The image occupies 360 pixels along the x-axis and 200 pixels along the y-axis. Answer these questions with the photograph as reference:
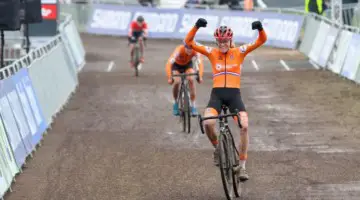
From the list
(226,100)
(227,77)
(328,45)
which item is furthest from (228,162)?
(328,45)

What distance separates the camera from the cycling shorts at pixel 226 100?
11.8 metres

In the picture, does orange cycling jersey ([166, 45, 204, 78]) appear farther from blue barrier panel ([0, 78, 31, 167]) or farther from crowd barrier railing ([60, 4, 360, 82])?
crowd barrier railing ([60, 4, 360, 82])

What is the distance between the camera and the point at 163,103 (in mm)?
22016

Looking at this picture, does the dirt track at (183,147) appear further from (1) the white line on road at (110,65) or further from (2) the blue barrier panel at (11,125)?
(1) the white line on road at (110,65)

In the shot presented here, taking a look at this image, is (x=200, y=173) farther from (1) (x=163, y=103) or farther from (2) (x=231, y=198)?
(1) (x=163, y=103)

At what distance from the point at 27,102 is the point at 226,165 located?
5722 millimetres

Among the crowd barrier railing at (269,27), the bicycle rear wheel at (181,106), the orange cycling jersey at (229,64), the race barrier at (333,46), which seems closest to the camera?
the orange cycling jersey at (229,64)

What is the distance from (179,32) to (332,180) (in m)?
28.8

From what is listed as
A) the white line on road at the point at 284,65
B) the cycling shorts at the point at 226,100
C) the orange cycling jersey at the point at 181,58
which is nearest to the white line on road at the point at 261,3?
the white line on road at the point at 284,65

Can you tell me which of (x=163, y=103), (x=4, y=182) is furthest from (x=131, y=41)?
(x=4, y=182)

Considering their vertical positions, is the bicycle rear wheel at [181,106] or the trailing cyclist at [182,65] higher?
the trailing cyclist at [182,65]

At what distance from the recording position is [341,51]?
26141 mm

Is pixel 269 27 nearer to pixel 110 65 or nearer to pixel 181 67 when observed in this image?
pixel 110 65

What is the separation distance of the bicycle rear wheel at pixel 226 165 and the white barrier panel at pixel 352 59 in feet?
44.3
